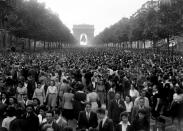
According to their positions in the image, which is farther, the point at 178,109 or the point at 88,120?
the point at 178,109

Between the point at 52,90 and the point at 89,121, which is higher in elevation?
the point at 52,90

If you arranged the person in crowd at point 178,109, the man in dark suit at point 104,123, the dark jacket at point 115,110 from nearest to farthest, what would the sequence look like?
the man in dark suit at point 104,123 → the dark jacket at point 115,110 → the person in crowd at point 178,109

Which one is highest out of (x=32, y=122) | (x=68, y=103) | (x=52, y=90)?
(x=52, y=90)

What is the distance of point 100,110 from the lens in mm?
7879

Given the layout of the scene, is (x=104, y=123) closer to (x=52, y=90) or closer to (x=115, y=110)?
(x=115, y=110)

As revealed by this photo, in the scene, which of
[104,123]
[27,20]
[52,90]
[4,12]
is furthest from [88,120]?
[27,20]

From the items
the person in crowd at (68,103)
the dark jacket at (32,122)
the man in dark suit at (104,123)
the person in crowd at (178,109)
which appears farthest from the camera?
the person in crowd at (68,103)

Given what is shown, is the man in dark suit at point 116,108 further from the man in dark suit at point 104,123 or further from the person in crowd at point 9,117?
the person in crowd at point 9,117

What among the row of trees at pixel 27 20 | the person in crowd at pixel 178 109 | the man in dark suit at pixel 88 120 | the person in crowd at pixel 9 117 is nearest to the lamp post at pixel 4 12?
the row of trees at pixel 27 20

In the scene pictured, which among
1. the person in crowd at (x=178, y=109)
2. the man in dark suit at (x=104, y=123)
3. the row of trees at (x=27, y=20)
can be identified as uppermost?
the row of trees at (x=27, y=20)

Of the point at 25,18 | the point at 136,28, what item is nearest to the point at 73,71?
the point at 25,18

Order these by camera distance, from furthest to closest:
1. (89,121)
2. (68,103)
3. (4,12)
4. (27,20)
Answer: (27,20), (4,12), (68,103), (89,121)

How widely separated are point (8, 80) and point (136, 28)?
53.6 metres

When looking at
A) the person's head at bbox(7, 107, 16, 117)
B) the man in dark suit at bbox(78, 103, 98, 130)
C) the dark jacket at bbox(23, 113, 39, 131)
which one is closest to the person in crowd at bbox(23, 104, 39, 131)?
the dark jacket at bbox(23, 113, 39, 131)
